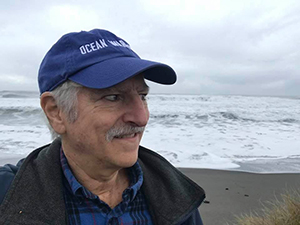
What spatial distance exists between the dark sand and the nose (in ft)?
10.7

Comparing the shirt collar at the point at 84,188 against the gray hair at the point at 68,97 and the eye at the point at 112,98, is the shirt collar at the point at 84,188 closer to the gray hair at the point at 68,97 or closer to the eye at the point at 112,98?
the gray hair at the point at 68,97

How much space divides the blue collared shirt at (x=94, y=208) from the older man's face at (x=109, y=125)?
0.15 metres

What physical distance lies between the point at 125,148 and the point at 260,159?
22.9 feet

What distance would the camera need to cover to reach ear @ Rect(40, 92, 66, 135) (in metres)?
1.40

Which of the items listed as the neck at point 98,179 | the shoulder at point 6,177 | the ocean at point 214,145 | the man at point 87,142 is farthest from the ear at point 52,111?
the ocean at point 214,145

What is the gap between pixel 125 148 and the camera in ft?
4.54

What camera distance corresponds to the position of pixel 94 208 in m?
1.42

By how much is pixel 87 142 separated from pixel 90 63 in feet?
1.23

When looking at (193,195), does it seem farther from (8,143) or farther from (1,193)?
(8,143)

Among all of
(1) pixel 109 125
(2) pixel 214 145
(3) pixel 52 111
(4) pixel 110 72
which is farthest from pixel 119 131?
(2) pixel 214 145

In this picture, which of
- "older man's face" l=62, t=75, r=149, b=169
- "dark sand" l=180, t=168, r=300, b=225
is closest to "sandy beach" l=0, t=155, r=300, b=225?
"dark sand" l=180, t=168, r=300, b=225

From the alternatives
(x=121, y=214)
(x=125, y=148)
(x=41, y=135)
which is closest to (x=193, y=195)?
(x=121, y=214)

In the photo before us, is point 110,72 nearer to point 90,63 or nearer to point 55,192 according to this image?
point 90,63

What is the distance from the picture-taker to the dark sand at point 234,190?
4410 millimetres
